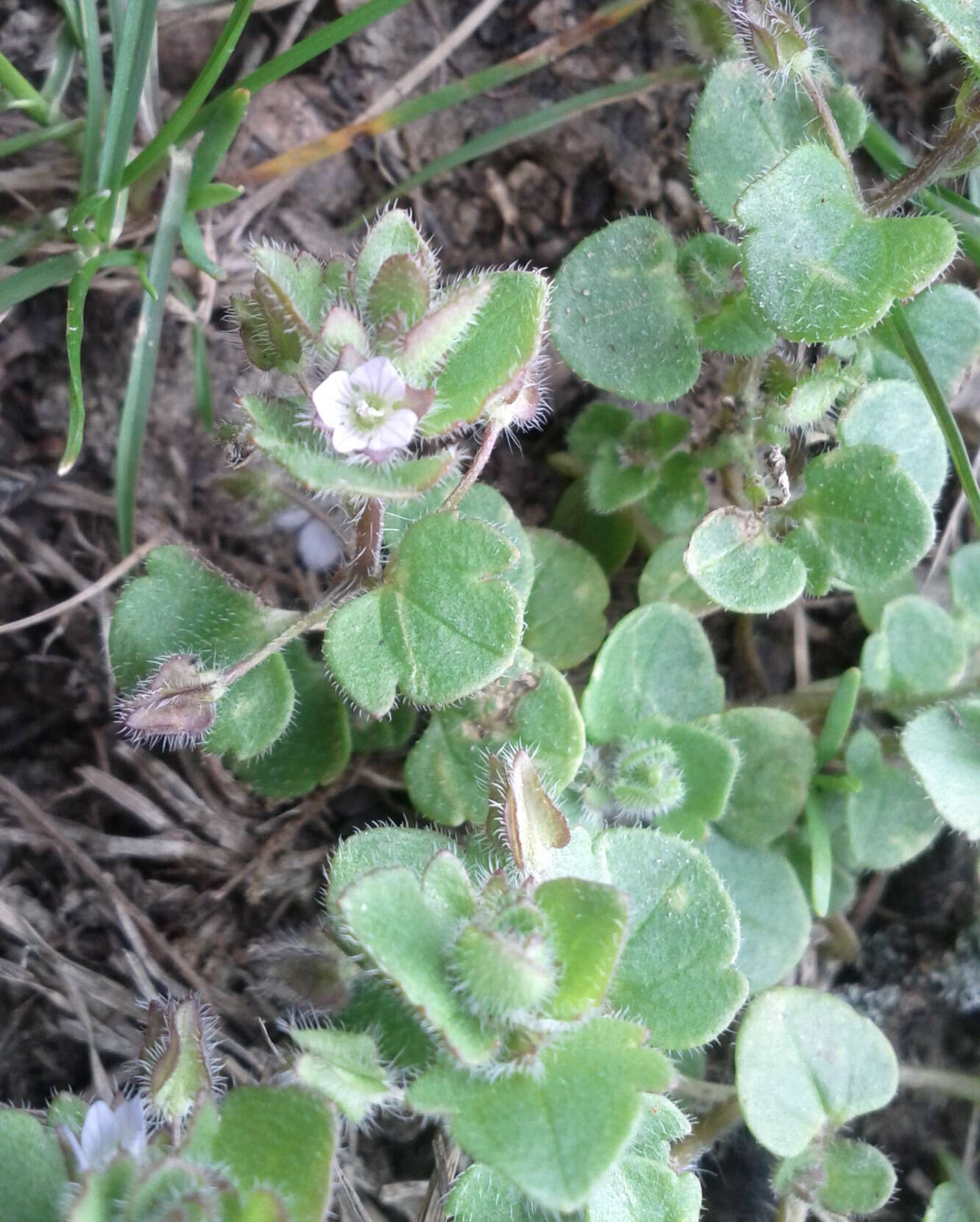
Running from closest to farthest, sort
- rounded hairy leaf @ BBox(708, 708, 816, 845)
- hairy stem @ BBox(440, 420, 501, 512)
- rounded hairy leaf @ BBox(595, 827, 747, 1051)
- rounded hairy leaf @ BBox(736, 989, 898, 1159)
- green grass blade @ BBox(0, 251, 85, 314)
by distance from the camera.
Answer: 1. rounded hairy leaf @ BBox(595, 827, 747, 1051)
2. hairy stem @ BBox(440, 420, 501, 512)
3. rounded hairy leaf @ BBox(736, 989, 898, 1159)
4. green grass blade @ BBox(0, 251, 85, 314)
5. rounded hairy leaf @ BBox(708, 708, 816, 845)

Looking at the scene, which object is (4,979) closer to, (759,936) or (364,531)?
(364,531)

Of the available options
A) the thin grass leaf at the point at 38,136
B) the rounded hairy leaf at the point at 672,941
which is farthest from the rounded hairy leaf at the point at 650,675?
the thin grass leaf at the point at 38,136

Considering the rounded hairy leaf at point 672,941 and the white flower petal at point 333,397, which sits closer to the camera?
the white flower petal at point 333,397

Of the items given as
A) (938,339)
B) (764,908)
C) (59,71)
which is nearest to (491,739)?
(764,908)

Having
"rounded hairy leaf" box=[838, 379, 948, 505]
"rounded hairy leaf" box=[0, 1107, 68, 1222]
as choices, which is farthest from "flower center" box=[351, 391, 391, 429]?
"rounded hairy leaf" box=[0, 1107, 68, 1222]

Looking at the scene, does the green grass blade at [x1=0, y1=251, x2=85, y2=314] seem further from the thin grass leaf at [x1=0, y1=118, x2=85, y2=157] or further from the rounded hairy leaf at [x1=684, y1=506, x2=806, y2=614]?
the rounded hairy leaf at [x1=684, y1=506, x2=806, y2=614]

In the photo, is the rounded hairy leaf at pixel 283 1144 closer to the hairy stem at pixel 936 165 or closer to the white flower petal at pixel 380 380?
the white flower petal at pixel 380 380

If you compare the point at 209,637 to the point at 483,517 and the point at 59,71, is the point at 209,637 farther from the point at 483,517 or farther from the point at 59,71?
the point at 59,71
